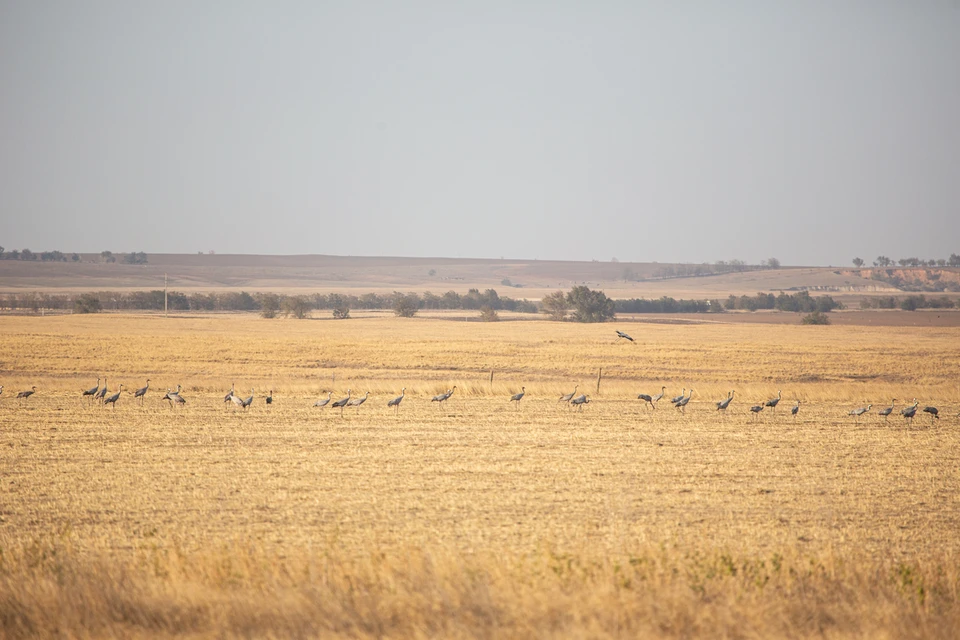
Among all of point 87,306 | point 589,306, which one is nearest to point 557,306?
point 589,306

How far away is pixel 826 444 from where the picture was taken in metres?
21.3

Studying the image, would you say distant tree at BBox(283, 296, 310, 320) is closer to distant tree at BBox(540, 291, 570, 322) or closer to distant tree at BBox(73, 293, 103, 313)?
distant tree at BBox(73, 293, 103, 313)

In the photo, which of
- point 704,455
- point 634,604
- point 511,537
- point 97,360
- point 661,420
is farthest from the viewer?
point 97,360

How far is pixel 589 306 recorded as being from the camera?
9762cm

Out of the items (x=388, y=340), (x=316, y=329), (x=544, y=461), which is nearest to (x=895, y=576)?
(x=544, y=461)

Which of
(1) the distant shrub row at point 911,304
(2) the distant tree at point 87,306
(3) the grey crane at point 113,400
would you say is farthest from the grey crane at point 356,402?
(1) the distant shrub row at point 911,304

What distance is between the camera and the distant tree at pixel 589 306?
97062 mm

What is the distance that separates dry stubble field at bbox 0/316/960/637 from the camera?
8.05 m

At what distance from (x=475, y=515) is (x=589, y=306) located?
85.3m

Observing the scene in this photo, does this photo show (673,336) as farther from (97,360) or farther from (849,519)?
(849,519)

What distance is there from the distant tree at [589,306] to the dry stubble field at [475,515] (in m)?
61.0

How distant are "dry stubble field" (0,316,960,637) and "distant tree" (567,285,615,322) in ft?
200

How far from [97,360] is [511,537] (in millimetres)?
38827

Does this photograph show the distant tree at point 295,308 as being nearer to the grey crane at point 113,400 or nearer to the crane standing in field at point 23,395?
the crane standing in field at point 23,395
